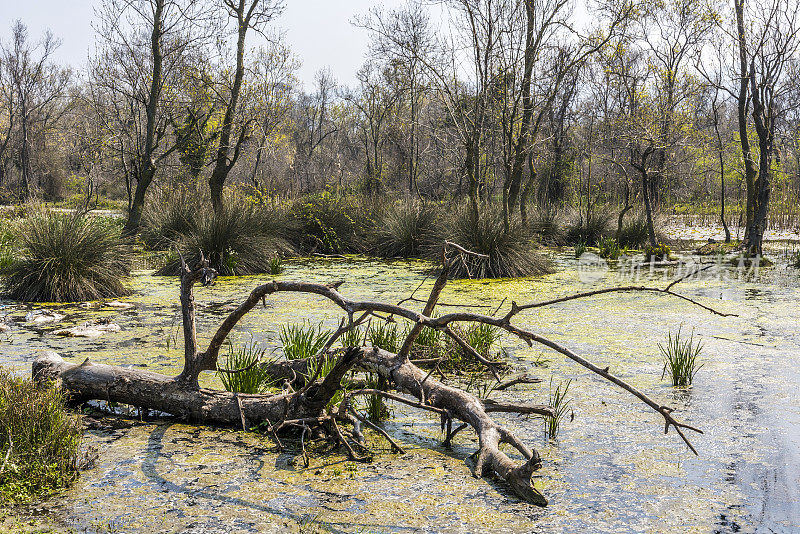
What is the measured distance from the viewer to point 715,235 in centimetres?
1706

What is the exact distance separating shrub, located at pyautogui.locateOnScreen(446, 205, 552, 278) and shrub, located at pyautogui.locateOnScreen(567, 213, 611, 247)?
5.32 m

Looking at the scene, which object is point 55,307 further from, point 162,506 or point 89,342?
point 162,506

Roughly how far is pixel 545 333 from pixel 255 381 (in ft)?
10.4

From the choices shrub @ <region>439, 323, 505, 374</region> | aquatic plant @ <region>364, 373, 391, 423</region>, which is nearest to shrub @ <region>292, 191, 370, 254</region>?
shrub @ <region>439, 323, 505, 374</region>

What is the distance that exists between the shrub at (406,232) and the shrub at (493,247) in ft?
7.81

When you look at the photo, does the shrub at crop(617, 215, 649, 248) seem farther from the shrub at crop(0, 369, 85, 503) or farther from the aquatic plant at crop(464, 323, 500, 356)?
the shrub at crop(0, 369, 85, 503)

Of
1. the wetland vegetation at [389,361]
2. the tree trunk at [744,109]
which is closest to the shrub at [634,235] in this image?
the wetland vegetation at [389,361]

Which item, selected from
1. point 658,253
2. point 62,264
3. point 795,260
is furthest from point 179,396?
point 795,260

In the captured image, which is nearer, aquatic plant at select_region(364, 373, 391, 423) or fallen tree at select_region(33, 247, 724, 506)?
fallen tree at select_region(33, 247, 724, 506)

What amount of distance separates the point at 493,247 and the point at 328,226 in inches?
192

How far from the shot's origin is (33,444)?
2742 mm

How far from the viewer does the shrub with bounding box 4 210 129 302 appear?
733 centimetres

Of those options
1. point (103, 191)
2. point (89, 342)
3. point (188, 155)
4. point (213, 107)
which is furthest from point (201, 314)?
point (103, 191)

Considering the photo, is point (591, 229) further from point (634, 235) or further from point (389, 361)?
point (389, 361)
